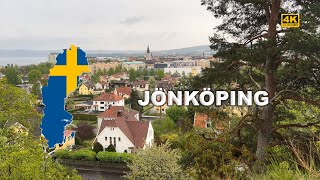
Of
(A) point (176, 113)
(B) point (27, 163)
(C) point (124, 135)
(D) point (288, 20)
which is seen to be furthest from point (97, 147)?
(D) point (288, 20)

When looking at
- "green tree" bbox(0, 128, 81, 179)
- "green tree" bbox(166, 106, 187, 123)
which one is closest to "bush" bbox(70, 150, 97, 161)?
"green tree" bbox(166, 106, 187, 123)

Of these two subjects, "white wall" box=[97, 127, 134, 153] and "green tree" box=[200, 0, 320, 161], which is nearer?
"green tree" box=[200, 0, 320, 161]

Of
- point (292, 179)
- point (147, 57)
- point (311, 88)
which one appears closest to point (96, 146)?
point (311, 88)

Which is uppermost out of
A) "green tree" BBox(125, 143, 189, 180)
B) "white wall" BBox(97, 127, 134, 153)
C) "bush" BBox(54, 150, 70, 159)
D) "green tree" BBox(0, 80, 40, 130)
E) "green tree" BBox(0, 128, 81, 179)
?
"green tree" BBox(0, 80, 40, 130)

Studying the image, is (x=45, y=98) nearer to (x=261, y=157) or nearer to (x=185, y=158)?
(x=185, y=158)

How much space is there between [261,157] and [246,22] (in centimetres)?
316

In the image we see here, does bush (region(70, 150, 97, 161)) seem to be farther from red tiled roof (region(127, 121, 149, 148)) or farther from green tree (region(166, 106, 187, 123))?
green tree (region(166, 106, 187, 123))

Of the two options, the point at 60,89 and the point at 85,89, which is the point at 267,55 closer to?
the point at 60,89

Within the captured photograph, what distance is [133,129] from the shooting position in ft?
77.3

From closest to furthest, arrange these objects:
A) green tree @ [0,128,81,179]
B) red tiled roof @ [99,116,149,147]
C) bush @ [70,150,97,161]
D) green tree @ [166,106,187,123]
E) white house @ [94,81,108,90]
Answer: green tree @ [0,128,81,179]
bush @ [70,150,97,161]
red tiled roof @ [99,116,149,147]
green tree @ [166,106,187,123]
white house @ [94,81,108,90]

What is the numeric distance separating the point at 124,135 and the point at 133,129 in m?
1.21

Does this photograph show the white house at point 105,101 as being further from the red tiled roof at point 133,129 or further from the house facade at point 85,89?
the red tiled roof at point 133,129

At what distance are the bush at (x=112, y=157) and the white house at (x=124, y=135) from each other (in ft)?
5.68

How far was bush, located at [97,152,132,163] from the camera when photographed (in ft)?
67.3
